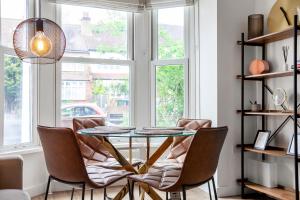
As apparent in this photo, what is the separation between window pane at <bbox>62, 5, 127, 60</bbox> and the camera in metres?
4.04

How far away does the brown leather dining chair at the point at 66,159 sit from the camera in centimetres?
225

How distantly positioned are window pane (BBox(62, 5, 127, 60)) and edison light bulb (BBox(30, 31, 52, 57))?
5.03 feet

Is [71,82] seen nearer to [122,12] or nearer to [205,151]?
[122,12]

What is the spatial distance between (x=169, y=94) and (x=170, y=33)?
0.85 metres

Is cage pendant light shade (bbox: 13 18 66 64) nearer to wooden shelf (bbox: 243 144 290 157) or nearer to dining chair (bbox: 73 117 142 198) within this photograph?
dining chair (bbox: 73 117 142 198)

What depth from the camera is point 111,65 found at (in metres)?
4.23

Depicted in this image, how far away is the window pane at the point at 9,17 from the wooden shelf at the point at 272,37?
2637mm

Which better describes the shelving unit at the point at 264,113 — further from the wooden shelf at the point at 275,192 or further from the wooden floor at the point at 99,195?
the wooden floor at the point at 99,195

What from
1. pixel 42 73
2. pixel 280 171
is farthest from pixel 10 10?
pixel 280 171

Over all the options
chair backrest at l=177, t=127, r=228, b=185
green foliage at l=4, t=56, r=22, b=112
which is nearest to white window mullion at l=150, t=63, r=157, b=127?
green foliage at l=4, t=56, r=22, b=112

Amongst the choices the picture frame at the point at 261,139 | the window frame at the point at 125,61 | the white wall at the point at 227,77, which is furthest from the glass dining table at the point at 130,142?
the window frame at the point at 125,61

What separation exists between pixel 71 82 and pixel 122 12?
3.96ft

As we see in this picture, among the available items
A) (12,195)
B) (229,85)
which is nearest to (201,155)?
(12,195)

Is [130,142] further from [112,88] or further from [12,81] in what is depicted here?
[12,81]
